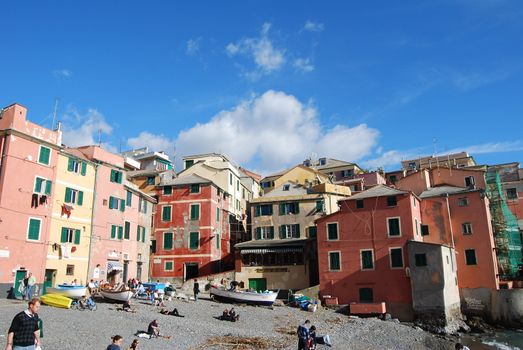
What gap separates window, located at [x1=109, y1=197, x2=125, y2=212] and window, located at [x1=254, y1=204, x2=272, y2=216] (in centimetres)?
1639

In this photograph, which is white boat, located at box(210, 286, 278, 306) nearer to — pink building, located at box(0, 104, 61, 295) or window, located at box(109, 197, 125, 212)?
window, located at box(109, 197, 125, 212)

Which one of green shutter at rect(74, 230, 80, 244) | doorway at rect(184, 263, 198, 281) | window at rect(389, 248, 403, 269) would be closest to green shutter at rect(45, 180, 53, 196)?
green shutter at rect(74, 230, 80, 244)

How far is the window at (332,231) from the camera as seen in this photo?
145ft

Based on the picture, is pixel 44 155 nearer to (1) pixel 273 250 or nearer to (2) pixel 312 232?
(1) pixel 273 250

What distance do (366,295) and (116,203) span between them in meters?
25.5

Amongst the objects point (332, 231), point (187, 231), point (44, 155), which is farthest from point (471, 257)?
point (44, 155)

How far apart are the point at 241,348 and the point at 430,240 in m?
29.9

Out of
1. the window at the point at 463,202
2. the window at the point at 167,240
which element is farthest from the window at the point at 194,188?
the window at the point at 463,202

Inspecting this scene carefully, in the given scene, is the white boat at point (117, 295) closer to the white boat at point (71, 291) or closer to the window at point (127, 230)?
the white boat at point (71, 291)

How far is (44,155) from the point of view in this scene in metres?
35.4

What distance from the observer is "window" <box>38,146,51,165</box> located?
3509cm

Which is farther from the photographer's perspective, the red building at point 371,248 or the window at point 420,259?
the red building at point 371,248

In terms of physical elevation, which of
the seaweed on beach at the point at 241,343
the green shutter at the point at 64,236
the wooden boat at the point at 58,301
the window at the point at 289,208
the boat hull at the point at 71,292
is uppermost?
the window at the point at 289,208

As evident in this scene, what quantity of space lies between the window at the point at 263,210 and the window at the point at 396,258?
16.2 m
